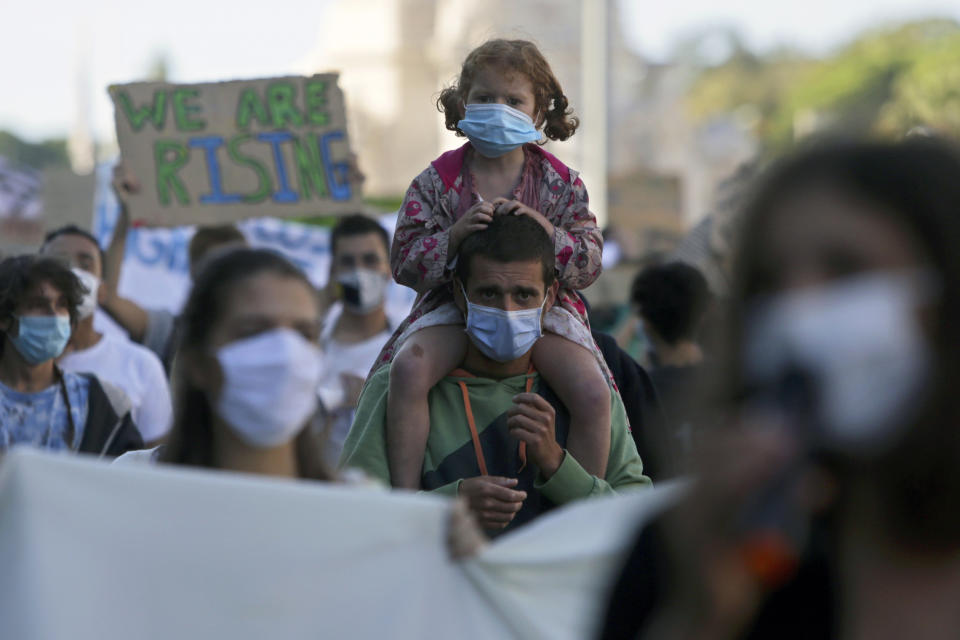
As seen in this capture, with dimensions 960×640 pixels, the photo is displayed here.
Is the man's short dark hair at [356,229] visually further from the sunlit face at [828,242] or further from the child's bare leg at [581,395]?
the sunlit face at [828,242]

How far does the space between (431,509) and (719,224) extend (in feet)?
21.0

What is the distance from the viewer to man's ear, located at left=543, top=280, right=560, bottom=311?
420 cm

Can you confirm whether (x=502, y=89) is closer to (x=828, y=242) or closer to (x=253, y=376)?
(x=253, y=376)

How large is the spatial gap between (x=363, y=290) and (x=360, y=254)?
327mm

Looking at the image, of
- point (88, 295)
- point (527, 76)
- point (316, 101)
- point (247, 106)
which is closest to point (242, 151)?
point (247, 106)

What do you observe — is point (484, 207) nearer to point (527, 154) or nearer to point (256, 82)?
point (527, 154)

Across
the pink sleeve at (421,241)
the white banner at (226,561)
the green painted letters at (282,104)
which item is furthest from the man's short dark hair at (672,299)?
the white banner at (226,561)

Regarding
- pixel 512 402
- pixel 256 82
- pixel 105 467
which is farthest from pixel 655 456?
pixel 256 82

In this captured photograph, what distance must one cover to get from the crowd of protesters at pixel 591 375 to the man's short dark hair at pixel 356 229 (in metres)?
0.15

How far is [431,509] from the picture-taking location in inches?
109

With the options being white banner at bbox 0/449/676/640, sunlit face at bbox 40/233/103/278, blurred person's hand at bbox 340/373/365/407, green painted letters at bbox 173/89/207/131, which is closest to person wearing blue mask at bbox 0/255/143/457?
blurred person's hand at bbox 340/373/365/407

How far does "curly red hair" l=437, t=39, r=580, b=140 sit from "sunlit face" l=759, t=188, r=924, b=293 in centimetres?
316

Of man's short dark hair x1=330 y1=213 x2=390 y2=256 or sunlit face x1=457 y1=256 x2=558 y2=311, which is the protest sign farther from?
sunlit face x1=457 y1=256 x2=558 y2=311

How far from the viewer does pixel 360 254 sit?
7266 millimetres
